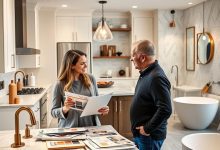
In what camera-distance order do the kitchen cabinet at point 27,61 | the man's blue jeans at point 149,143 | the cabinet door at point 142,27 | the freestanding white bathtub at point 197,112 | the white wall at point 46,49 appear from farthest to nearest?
the cabinet door at point 142,27 → the white wall at point 46,49 → the kitchen cabinet at point 27,61 → the freestanding white bathtub at point 197,112 → the man's blue jeans at point 149,143

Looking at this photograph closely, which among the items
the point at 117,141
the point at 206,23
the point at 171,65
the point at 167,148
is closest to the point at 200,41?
the point at 206,23

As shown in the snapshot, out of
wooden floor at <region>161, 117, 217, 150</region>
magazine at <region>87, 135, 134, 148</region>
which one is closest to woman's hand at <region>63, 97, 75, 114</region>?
magazine at <region>87, 135, 134, 148</region>

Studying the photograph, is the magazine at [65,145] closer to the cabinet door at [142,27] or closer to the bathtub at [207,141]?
the bathtub at [207,141]

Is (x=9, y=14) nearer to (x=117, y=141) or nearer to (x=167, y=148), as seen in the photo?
(x=117, y=141)

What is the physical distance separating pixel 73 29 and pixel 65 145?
4998 mm

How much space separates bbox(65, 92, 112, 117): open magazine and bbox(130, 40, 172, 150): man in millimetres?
302

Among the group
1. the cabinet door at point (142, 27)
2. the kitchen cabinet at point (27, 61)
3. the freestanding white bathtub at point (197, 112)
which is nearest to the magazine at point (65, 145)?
the freestanding white bathtub at point (197, 112)

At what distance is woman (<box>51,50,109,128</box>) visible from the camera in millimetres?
2328

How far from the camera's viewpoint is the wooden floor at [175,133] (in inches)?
167

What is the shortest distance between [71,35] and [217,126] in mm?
3737

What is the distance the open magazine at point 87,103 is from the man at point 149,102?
11.9 inches

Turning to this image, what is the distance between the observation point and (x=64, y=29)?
6.39 metres

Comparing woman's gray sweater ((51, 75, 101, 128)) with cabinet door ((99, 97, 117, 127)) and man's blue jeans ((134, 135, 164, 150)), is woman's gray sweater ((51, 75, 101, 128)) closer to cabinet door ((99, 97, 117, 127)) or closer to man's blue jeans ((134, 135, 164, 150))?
man's blue jeans ((134, 135, 164, 150))

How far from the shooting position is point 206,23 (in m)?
5.68
